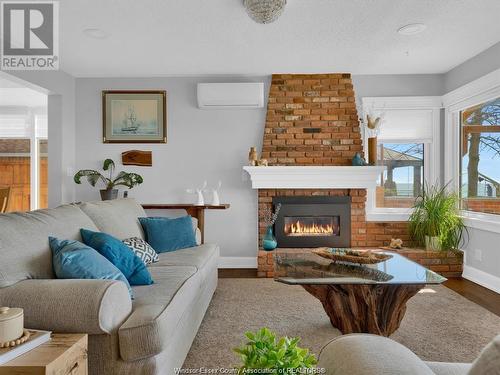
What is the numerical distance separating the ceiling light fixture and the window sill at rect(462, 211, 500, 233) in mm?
2923

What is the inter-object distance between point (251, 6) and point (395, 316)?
2362 mm

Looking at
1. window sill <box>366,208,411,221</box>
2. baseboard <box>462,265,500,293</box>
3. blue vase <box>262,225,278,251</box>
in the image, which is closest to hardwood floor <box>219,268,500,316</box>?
baseboard <box>462,265,500,293</box>

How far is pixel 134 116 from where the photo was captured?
4.71 meters

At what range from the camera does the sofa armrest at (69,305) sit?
4.84ft

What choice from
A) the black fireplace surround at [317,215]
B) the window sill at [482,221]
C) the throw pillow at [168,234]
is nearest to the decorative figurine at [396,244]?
the black fireplace surround at [317,215]

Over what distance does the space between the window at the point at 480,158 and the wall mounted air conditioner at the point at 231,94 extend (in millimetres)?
2468

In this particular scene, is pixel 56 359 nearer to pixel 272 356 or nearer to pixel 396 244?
pixel 272 356

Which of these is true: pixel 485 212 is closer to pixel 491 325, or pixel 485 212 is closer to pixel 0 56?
pixel 491 325

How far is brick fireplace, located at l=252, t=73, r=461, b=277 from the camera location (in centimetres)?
459

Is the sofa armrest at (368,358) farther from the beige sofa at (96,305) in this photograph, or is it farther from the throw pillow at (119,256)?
the throw pillow at (119,256)

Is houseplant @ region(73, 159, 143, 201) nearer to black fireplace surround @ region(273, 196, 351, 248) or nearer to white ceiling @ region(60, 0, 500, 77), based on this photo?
white ceiling @ region(60, 0, 500, 77)

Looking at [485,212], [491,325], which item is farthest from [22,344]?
[485,212]

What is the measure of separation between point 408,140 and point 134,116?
3554 mm

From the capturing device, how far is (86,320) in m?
1.47
